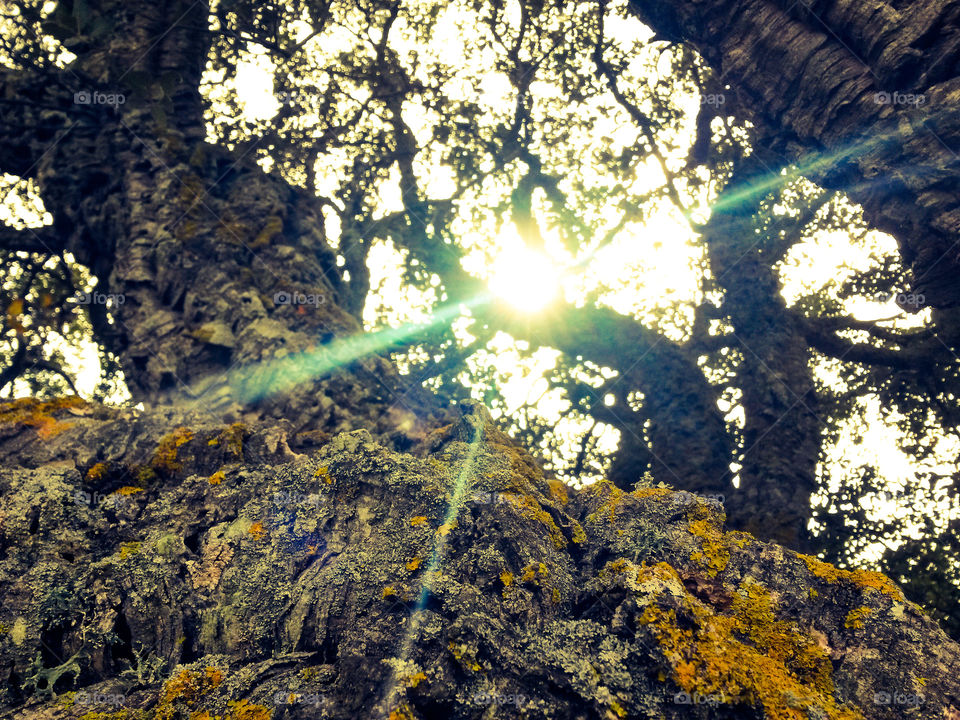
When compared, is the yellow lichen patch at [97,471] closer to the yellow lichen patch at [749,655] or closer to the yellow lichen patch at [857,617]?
the yellow lichen patch at [749,655]

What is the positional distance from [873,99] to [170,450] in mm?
12569

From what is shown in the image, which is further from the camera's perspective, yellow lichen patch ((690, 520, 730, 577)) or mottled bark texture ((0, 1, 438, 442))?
mottled bark texture ((0, 1, 438, 442))

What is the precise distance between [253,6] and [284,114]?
288 centimetres

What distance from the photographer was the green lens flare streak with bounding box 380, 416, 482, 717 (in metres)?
5.86

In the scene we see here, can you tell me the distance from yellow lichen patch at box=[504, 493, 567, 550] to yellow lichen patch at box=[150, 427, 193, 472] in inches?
206

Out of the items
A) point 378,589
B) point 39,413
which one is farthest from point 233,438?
point 378,589

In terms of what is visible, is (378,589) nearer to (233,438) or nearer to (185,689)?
(185,689)

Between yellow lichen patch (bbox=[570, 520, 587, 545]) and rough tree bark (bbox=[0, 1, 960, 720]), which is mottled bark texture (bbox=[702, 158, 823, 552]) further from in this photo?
yellow lichen patch (bbox=[570, 520, 587, 545])

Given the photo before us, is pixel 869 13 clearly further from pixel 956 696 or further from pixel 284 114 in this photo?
pixel 284 114

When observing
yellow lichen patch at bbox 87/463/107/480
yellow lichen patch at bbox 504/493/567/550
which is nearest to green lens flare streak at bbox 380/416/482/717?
yellow lichen patch at bbox 504/493/567/550

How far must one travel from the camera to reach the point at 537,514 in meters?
8.20

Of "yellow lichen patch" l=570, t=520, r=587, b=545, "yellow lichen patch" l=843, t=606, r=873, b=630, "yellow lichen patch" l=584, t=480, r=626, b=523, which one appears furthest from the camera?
"yellow lichen patch" l=584, t=480, r=626, b=523

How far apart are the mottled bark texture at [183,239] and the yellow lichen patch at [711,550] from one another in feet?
17.8

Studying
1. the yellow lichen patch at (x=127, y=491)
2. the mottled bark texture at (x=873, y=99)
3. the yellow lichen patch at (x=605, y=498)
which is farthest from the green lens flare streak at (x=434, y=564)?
the mottled bark texture at (x=873, y=99)
